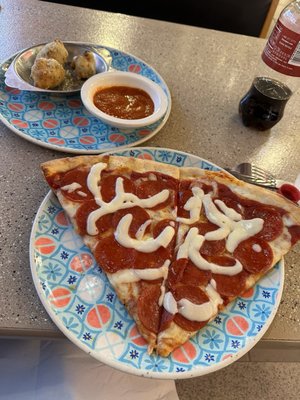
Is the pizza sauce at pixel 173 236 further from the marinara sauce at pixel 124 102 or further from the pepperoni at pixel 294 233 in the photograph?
the marinara sauce at pixel 124 102

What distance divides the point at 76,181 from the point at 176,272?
0.33 metres

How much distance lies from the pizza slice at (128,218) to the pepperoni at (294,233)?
0.28 metres

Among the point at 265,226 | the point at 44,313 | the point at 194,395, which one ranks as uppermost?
the point at 265,226

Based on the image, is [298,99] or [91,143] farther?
[298,99]

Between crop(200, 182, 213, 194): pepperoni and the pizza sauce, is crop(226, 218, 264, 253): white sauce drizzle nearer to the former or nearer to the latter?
the pizza sauce

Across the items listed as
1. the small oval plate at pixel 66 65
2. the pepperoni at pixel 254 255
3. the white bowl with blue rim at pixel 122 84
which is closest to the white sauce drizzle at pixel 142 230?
the pepperoni at pixel 254 255

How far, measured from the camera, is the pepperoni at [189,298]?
0.78 meters

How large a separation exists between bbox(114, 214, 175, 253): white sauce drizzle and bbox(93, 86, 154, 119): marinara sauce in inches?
15.5

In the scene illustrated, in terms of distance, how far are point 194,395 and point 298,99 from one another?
3.80ft

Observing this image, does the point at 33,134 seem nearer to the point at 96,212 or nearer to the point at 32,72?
the point at 32,72

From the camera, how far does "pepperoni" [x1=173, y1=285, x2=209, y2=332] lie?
783 mm

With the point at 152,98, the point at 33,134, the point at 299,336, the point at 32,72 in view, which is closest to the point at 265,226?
the point at 299,336

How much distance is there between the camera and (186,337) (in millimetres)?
771

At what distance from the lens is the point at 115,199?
0.95 m
